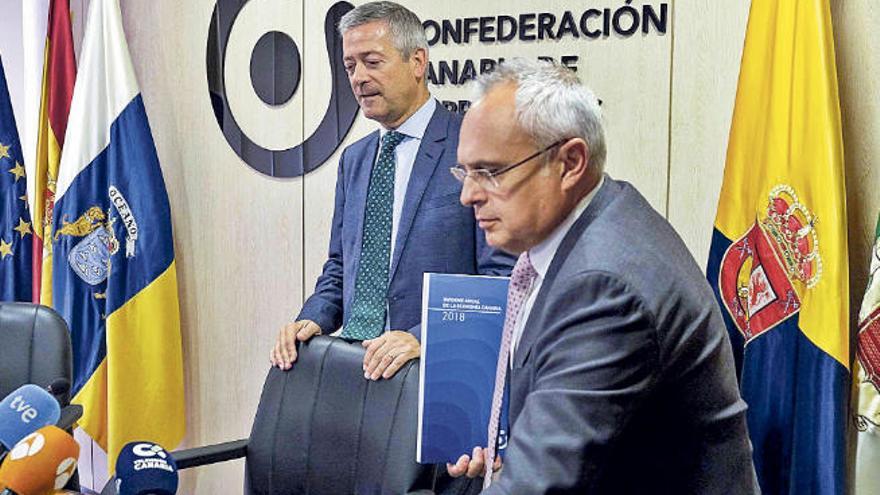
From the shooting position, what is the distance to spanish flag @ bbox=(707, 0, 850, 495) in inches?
105

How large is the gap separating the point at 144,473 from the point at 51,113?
116 inches

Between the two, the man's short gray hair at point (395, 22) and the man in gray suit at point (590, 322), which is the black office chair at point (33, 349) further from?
the man in gray suit at point (590, 322)

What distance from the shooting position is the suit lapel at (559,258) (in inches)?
61.6

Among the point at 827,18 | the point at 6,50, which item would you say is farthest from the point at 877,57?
the point at 6,50

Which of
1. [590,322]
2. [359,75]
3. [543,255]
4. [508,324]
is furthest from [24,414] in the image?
[359,75]

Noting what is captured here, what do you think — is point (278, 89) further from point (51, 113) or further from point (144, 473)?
point (144, 473)

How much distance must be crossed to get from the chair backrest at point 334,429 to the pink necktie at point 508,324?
51cm

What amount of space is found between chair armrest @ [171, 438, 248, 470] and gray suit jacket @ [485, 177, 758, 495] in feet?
4.08

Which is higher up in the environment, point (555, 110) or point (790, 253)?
point (555, 110)

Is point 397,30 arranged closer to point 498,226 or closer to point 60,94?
point 498,226

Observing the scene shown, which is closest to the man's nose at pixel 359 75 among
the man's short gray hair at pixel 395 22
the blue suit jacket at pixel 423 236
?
the man's short gray hair at pixel 395 22

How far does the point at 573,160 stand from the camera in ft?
5.17

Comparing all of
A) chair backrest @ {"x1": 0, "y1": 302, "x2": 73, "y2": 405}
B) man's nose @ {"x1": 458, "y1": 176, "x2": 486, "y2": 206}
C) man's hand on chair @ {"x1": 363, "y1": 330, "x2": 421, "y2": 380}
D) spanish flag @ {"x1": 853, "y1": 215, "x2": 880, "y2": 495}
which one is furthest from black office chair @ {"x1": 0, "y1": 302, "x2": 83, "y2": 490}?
spanish flag @ {"x1": 853, "y1": 215, "x2": 880, "y2": 495}

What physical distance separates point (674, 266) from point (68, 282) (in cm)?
320
